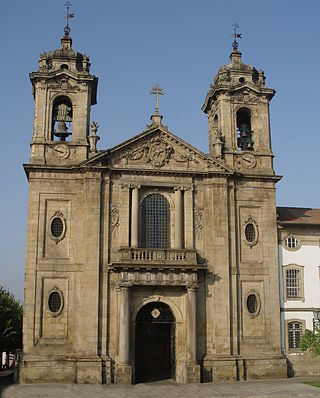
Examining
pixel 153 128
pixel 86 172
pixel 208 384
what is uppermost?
pixel 153 128

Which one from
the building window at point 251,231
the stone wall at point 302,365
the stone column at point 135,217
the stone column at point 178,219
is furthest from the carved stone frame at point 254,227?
the stone wall at point 302,365

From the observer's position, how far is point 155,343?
31.5m

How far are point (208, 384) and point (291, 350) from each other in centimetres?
596

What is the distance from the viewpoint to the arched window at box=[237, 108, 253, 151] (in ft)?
115

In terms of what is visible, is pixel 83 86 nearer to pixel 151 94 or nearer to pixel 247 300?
pixel 151 94

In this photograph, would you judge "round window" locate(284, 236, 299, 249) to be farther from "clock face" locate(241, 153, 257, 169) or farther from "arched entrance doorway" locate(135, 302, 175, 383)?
"arched entrance doorway" locate(135, 302, 175, 383)

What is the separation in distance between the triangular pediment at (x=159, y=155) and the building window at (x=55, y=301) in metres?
→ 7.63

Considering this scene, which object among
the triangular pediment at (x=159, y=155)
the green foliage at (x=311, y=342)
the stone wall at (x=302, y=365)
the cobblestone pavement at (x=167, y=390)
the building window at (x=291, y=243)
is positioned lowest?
the cobblestone pavement at (x=167, y=390)

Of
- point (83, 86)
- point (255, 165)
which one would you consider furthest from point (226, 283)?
point (83, 86)

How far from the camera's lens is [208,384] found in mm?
28703

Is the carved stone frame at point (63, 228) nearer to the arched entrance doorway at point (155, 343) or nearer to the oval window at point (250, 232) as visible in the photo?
the arched entrance doorway at point (155, 343)

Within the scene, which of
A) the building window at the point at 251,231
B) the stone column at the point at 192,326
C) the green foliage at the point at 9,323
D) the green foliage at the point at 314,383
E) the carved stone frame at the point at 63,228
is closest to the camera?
the green foliage at the point at 314,383

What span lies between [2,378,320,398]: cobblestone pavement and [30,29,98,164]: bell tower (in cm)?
1236

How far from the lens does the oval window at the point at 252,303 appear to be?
3166 centimetres
